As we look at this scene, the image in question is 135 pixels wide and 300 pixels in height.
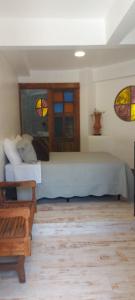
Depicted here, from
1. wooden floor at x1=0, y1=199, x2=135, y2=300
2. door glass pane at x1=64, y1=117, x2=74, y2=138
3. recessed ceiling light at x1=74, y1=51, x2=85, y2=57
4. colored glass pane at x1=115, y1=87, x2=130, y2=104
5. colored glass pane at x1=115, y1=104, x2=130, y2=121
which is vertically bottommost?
wooden floor at x1=0, y1=199, x2=135, y2=300

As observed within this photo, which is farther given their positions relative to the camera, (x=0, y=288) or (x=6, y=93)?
(x=6, y=93)

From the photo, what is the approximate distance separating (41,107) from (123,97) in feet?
6.38

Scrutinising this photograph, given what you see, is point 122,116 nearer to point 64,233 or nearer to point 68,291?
point 64,233

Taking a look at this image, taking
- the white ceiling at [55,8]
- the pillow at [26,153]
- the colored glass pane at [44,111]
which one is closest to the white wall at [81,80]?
the colored glass pane at [44,111]

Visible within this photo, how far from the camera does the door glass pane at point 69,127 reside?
5.67 m

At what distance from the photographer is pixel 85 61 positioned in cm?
475

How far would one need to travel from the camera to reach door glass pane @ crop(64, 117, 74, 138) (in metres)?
5.67

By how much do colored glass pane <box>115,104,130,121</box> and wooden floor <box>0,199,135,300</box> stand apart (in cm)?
259

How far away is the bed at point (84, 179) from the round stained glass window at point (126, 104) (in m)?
2.15

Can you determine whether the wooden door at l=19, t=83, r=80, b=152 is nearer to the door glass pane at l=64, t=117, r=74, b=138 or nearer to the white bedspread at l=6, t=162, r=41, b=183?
the door glass pane at l=64, t=117, r=74, b=138

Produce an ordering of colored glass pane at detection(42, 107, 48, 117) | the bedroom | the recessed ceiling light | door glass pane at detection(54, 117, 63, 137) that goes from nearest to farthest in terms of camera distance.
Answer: the bedroom
the recessed ceiling light
door glass pane at detection(54, 117, 63, 137)
colored glass pane at detection(42, 107, 48, 117)

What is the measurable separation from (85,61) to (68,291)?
13.4ft

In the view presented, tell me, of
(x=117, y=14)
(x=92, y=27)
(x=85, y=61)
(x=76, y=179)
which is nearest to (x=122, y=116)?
(x=85, y=61)

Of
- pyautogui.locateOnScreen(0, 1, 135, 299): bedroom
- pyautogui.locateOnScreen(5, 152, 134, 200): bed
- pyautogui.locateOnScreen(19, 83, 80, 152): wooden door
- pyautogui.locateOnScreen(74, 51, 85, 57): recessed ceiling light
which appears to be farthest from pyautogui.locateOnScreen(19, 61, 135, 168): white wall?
pyautogui.locateOnScreen(5, 152, 134, 200): bed
